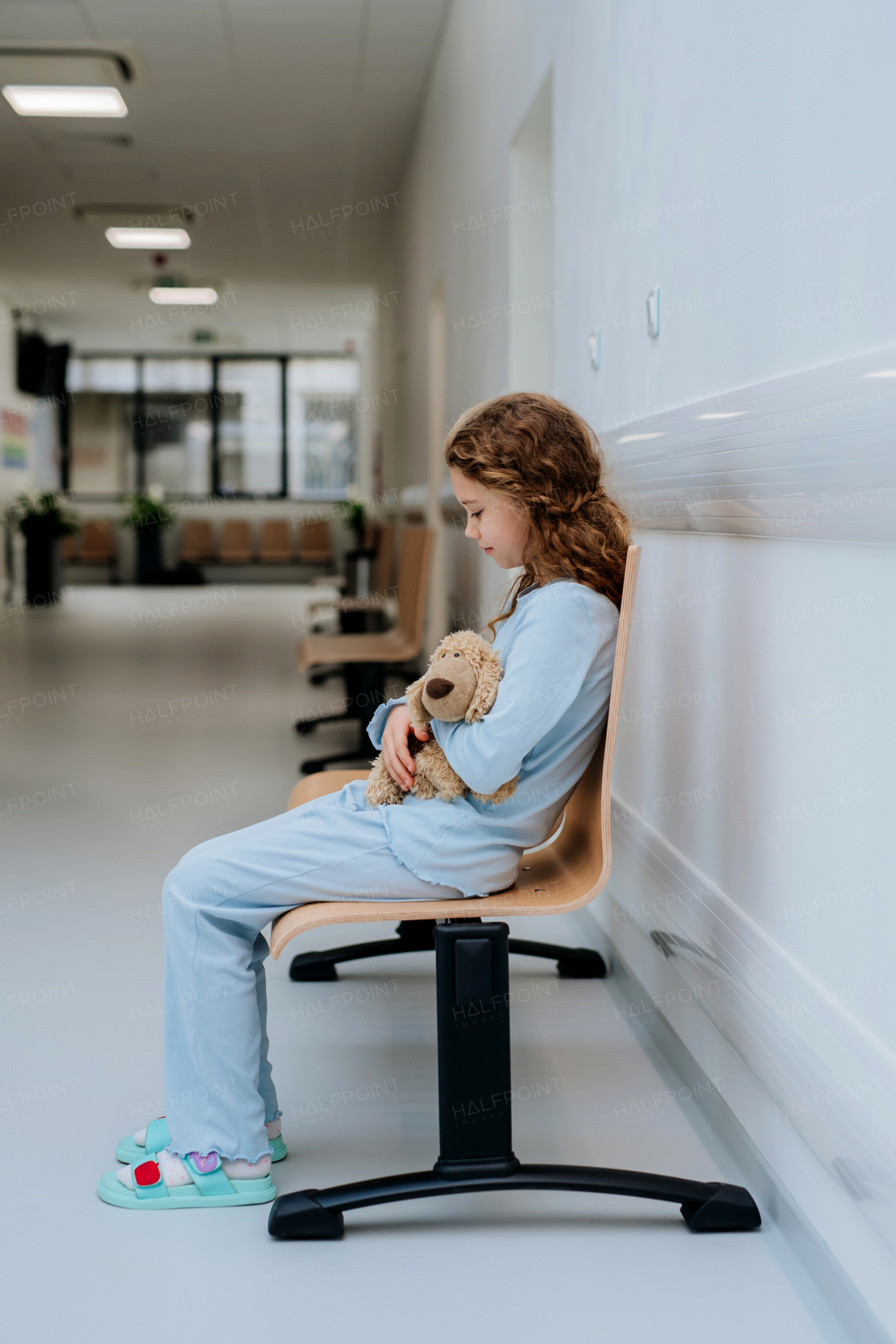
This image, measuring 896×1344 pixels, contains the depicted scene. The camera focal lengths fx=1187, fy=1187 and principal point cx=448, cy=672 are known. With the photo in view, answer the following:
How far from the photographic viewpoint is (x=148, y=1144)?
161 cm

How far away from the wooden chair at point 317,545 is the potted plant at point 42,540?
4.30 metres

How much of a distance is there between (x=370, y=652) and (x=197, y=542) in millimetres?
11829

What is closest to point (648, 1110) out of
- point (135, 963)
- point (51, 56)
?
point (135, 963)

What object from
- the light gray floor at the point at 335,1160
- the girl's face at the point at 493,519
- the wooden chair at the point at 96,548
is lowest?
the light gray floor at the point at 335,1160

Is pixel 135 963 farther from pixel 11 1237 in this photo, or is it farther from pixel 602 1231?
pixel 602 1231

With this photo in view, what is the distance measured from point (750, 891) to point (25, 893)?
1.90 metres

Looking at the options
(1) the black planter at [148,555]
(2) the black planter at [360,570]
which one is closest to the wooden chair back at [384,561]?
(2) the black planter at [360,570]

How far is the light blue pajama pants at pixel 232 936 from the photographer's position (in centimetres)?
150

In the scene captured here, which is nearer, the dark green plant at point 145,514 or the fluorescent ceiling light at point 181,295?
the fluorescent ceiling light at point 181,295


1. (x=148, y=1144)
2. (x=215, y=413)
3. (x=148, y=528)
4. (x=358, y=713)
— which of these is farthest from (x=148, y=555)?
(x=148, y=1144)

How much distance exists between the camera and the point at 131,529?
15484 millimetres

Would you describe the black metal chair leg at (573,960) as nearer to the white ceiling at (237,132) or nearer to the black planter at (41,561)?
the white ceiling at (237,132)

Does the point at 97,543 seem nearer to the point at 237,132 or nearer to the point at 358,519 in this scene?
the point at 358,519

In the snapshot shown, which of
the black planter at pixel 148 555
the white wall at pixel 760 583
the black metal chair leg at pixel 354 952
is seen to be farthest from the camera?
the black planter at pixel 148 555
